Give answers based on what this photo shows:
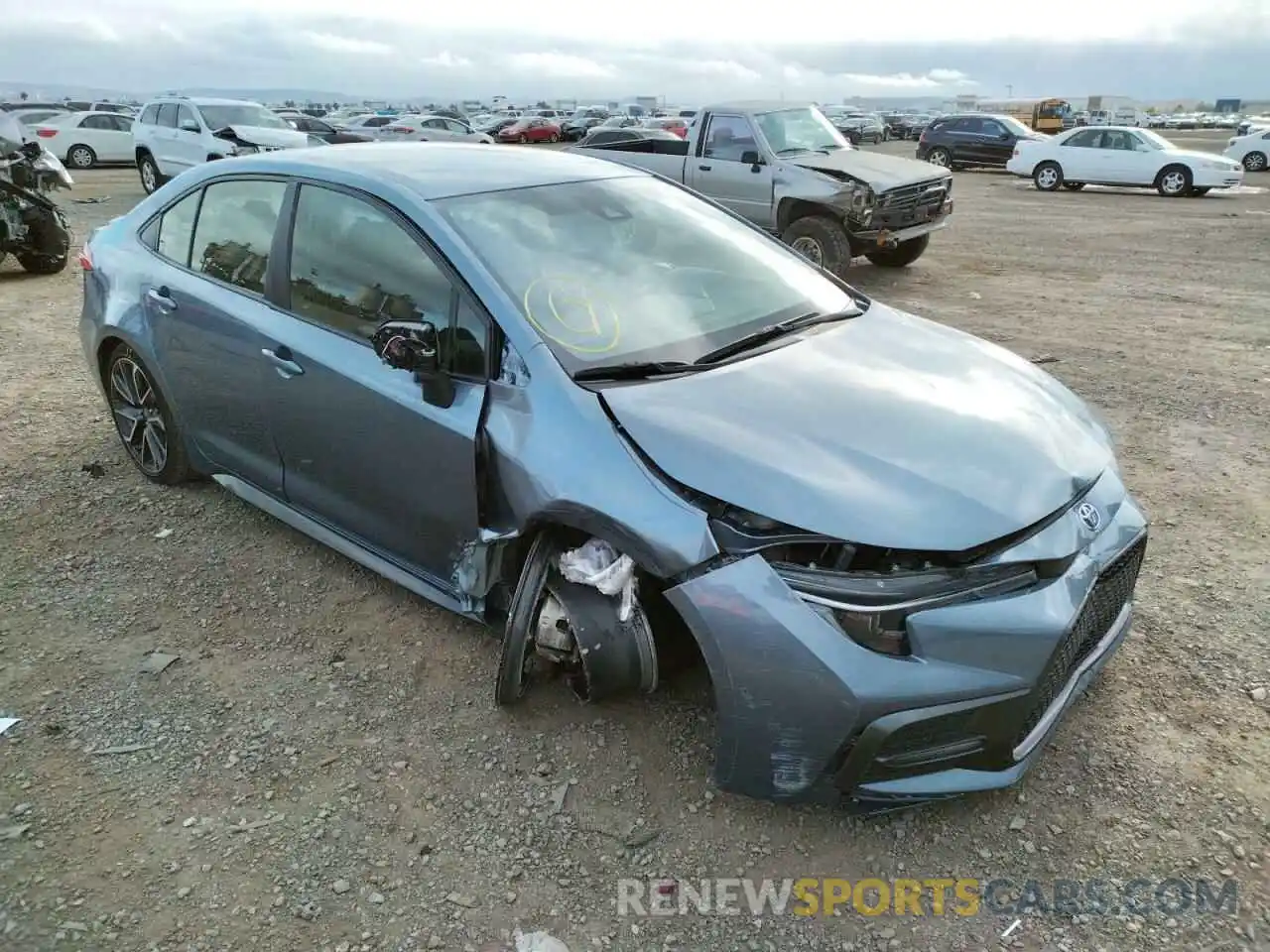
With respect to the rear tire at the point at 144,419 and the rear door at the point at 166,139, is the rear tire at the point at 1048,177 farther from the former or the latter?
the rear tire at the point at 144,419

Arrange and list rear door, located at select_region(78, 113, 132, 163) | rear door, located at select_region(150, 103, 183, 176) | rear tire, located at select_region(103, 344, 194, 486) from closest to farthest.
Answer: rear tire, located at select_region(103, 344, 194, 486) → rear door, located at select_region(150, 103, 183, 176) → rear door, located at select_region(78, 113, 132, 163)

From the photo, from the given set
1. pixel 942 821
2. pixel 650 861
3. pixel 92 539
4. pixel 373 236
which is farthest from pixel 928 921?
pixel 92 539

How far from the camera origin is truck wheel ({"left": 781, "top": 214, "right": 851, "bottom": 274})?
9328mm

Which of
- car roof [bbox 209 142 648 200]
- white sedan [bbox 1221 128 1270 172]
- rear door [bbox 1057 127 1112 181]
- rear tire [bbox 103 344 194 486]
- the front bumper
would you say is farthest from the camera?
white sedan [bbox 1221 128 1270 172]

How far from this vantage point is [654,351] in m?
2.91

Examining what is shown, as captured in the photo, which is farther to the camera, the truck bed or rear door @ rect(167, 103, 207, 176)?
rear door @ rect(167, 103, 207, 176)

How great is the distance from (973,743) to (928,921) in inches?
17.2

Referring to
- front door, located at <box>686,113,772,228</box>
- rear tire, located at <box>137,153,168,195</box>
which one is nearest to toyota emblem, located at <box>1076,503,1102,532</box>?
front door, located at <box>686,113,772,228</box>

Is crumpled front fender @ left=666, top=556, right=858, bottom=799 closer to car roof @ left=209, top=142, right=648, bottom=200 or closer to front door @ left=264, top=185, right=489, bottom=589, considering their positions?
front door @ left=264, top=185, right=489, bottom=589

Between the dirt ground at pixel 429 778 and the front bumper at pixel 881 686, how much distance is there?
A: 26 cm

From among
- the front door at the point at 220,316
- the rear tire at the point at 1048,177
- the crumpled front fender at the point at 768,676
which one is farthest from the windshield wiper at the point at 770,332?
the rear tire at the point at 1048,177

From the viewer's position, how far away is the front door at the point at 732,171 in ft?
32.2

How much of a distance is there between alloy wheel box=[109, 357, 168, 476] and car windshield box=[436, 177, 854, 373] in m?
2.11

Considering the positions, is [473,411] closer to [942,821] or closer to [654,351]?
[654,351]
